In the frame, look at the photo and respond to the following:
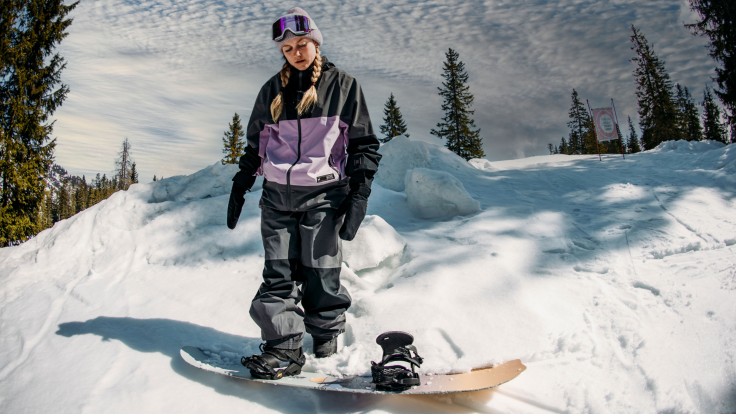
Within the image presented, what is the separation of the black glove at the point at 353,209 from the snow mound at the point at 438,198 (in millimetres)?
3216

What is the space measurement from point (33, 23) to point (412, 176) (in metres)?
18.1

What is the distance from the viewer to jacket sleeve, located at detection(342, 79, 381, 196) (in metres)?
2.57

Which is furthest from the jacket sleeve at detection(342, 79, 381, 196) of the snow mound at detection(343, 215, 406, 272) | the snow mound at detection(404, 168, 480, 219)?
the snow mound at detection(404, 168, 480, 219)

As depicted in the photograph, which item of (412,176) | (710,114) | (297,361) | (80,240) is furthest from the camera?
(710,114)

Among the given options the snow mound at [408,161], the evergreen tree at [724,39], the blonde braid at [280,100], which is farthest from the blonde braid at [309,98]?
the evergreen tree at [724,39]

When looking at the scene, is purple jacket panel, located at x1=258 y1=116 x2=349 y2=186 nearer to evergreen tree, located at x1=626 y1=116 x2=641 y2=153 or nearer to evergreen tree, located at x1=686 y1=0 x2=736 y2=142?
evergreen tree, located at x1=686 y1=0 x2=736 y2=142

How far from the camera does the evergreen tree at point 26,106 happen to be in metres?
14.0

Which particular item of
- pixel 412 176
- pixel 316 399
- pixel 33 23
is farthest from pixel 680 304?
pixel 33 23

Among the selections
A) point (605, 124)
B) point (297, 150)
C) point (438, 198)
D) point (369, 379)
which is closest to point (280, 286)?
point (369, 379)

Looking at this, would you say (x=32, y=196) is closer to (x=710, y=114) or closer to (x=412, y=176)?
(x=412, y=176)

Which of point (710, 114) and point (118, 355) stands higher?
point (710, 114)

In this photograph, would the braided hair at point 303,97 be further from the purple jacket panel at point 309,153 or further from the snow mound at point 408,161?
the snow mound at point 408,161

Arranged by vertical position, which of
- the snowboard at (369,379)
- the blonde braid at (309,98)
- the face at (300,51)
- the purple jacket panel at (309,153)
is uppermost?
the face at (300,51)

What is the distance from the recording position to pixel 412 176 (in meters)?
6.13
